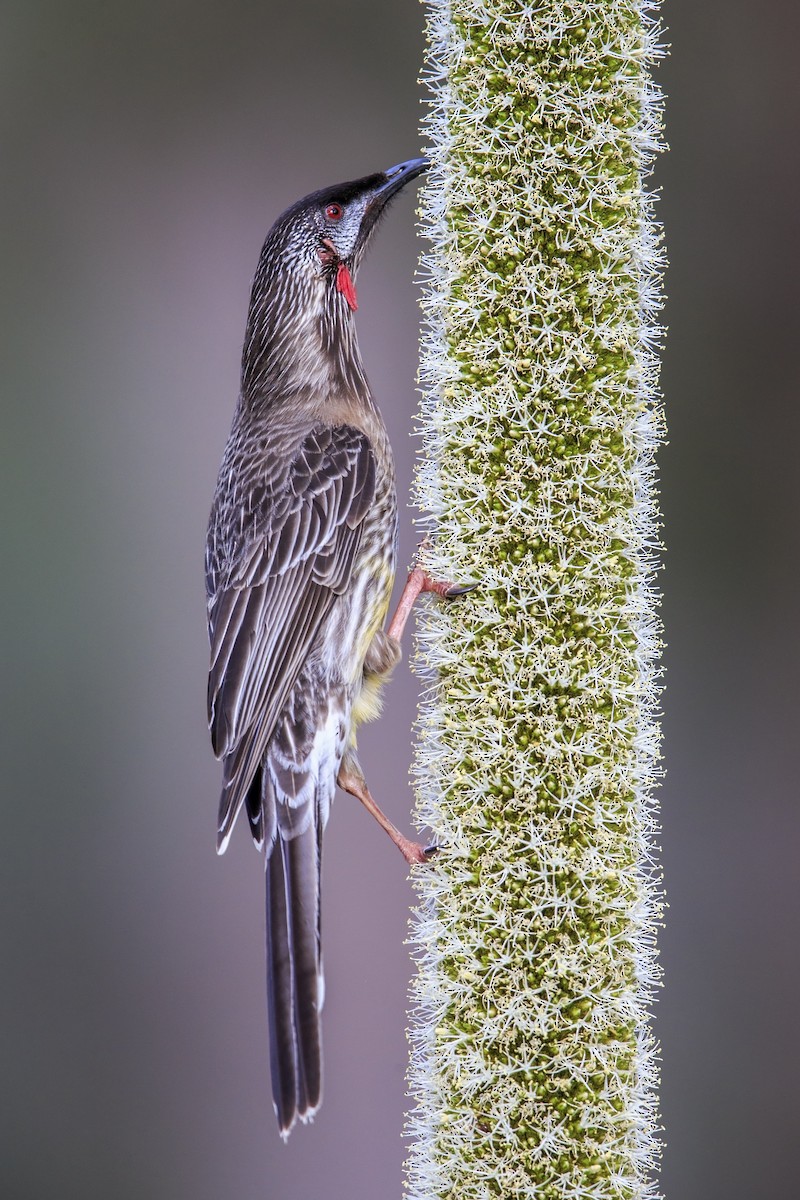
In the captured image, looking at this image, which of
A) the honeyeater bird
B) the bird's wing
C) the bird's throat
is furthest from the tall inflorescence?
the bird's throat

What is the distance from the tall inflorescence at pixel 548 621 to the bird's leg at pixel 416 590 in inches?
1.1

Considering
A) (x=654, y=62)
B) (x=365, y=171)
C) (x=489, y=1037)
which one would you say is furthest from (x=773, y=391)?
(x=489, y=1037)

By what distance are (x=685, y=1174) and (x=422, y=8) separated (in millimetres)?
3461

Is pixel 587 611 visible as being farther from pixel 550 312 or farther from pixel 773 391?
pixel 773 391

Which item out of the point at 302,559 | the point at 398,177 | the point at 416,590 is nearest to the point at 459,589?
the point at 416,590

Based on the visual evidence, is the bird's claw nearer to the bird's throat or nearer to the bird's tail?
the bird's tail

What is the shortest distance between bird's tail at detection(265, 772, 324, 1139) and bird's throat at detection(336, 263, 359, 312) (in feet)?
3.78

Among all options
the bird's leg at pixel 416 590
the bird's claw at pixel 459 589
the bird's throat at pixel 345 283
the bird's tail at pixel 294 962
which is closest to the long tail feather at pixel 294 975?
the bird's tail at pixel 294 962

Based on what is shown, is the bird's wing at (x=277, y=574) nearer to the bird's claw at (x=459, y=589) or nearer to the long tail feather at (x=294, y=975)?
the long tail feather at (x=294, y=975)

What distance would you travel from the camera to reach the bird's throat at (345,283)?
2799mm

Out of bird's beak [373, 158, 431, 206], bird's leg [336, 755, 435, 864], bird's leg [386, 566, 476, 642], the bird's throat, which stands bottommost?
bird's leg [336, 755, 435, 864]

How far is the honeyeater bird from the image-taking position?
93.1 inches

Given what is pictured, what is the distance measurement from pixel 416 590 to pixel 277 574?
51 centimetres

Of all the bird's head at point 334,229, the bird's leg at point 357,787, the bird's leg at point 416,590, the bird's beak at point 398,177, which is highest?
the bird's beak at point 398,177
